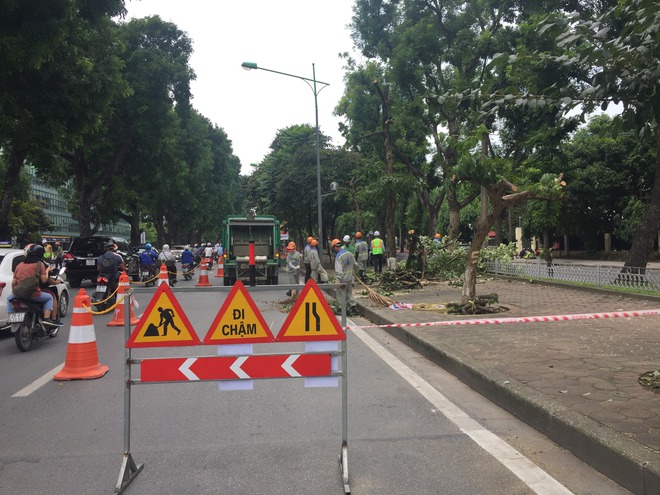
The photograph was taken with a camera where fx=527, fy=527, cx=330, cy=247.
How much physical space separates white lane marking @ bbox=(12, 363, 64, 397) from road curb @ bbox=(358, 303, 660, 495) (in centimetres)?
474

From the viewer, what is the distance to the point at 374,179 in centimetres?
2361

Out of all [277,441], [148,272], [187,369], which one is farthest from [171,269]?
[187,369]

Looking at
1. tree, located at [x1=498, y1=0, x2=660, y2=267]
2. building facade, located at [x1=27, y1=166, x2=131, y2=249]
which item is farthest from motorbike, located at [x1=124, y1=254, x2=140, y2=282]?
building facade, located at [x1=27, y1=166, x2=131, y2=249]

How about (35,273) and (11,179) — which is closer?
(35,273)

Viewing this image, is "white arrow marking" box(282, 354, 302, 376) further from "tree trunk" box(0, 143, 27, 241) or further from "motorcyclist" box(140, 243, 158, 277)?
"motorcyclist" box(140, 243, 158, 277)

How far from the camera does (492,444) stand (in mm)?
4039

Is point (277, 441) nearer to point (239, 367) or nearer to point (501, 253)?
point (239, 367)

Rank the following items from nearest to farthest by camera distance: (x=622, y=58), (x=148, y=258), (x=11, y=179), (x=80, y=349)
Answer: (x=622, y=58), (x=80, y=349), (x=11, y=179), (x=148, y=258)

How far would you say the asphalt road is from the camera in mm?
3430

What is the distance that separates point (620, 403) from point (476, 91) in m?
2.86

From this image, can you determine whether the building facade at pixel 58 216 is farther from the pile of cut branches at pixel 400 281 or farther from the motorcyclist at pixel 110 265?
the motorcyclist at pixel 110 265

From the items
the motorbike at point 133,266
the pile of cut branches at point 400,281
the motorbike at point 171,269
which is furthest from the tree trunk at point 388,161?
the motorbike at point 133,266

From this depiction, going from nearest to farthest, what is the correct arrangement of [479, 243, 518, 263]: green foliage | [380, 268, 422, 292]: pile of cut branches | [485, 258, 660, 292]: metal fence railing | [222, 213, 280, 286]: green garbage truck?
[485, 258, 660, 292]: metal fence railing < [380, 268, 422, 292]: pile of cut branches < [479, 243, 518, 263]: green foliage < [222, 213, 280, 286]: green garbage truck

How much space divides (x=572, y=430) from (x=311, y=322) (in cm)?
208
